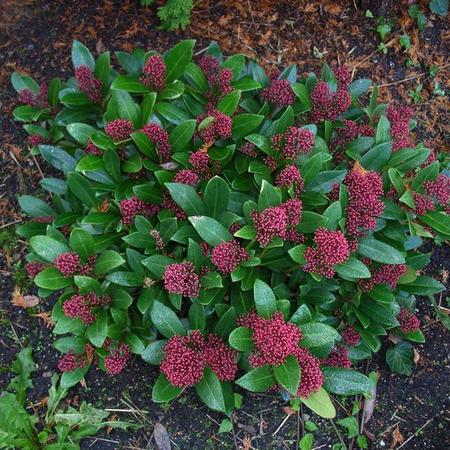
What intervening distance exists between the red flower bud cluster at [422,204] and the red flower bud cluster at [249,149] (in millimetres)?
937

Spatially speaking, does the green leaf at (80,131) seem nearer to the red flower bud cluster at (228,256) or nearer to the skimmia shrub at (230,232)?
the skimmia shrub at (230,232)

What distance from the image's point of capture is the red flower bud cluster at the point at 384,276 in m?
2.96

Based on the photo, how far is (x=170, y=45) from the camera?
13.5 feet

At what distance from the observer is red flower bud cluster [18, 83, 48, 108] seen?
3572 mm

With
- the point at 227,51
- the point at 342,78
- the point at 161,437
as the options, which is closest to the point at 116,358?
the point at 161,437

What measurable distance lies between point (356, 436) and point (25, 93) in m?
3.11

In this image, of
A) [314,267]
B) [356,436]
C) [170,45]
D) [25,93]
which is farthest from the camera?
[170,45]

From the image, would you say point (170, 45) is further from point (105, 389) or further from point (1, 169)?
point (105, 389)

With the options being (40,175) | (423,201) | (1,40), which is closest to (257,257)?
(423,201)

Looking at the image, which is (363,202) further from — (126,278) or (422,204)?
(126,278)

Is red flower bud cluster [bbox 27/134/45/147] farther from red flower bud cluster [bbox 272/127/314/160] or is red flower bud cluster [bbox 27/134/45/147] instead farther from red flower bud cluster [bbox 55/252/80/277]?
red flower bud cluster [bbox 272/127/314/160]

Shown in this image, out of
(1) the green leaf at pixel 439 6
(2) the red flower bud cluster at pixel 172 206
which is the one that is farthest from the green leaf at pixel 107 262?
(1) the green leaf at pixel 439 6

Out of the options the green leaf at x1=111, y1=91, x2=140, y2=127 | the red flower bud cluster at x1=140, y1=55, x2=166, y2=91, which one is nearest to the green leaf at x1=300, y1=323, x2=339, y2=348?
the green leaf at x1=111, y1=91, x2=140, y2=127

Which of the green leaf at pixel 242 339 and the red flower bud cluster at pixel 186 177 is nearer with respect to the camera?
the green leaf at pixel 242 339
